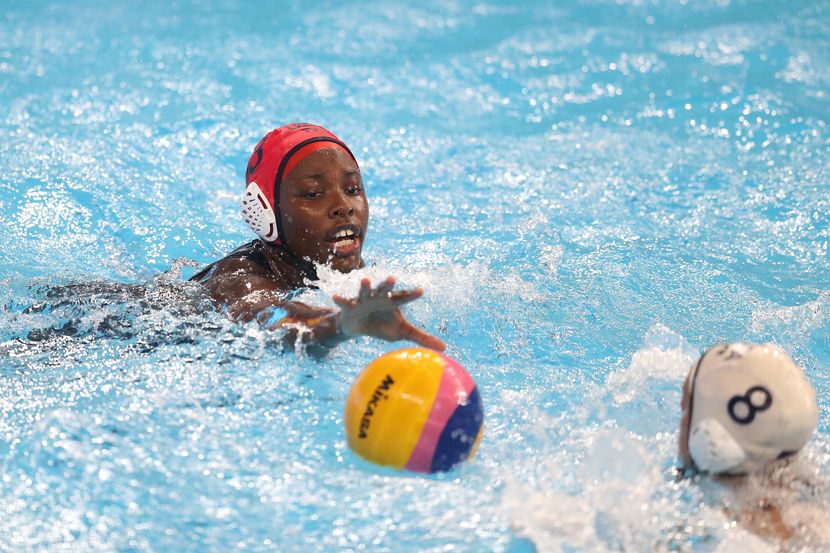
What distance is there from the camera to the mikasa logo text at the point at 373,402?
2.79 meters

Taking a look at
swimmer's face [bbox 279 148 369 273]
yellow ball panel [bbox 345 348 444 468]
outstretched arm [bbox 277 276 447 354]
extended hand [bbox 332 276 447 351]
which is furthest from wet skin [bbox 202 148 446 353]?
yellow ball panel [bbox 345 348 444 468]

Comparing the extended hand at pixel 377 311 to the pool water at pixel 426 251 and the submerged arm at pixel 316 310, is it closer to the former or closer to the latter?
the submerged arm at pixel 316 310

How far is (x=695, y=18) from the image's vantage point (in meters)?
8.54

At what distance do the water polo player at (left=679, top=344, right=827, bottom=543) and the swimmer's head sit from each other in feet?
5.89

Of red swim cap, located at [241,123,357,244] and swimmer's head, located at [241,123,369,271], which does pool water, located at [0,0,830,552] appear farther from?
red swim cap, located at [241,123,357,244]

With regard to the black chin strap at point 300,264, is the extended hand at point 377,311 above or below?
above

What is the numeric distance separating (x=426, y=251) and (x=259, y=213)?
1.47 meters

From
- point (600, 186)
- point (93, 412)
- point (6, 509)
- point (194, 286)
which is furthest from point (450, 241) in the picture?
point (6, 509)

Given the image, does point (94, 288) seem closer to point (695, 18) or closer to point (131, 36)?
point (131, 36)

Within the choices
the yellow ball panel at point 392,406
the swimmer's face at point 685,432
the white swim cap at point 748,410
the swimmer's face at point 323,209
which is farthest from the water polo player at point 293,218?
the white swim cap at point 748,410

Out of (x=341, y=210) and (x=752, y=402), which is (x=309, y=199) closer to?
(x=341, y=210)

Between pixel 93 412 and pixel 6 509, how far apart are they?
47 cm

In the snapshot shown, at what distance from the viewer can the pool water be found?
9.41ft

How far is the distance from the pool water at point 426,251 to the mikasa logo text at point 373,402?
0.62 ft
